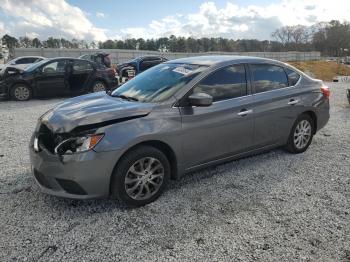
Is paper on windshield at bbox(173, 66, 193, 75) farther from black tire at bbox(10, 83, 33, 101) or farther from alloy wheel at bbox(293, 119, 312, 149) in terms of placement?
black tire at bbox(10, 83, 33, 101)

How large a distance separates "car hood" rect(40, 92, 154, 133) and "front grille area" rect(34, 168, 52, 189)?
1.70 ft

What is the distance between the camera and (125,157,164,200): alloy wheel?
144 inches

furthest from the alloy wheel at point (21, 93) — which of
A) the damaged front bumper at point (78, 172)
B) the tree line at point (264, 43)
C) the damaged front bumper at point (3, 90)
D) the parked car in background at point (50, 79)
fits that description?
the tree line at point (264, 43)

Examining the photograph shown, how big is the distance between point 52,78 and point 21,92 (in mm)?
1108

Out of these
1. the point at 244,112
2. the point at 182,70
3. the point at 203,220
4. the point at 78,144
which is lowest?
the point at 203,220

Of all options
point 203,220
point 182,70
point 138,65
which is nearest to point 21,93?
point 182,70

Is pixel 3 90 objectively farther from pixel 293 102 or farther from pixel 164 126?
pixel 293 102

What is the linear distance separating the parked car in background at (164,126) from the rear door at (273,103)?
0.6 inches

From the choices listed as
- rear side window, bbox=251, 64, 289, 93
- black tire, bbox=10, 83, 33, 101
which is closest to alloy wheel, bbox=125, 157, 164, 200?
rear side window, bbox=251, 64, 289, 93

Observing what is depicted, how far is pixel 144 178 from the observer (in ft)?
12.3

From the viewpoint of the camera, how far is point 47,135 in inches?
144

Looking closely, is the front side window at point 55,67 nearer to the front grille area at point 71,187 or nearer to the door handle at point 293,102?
the door handle at point 293,102

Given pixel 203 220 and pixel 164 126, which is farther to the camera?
pixel 164 126

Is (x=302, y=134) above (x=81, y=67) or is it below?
below
